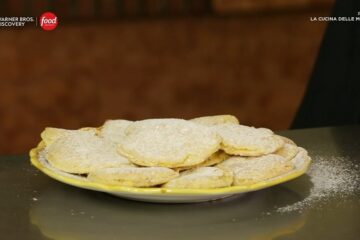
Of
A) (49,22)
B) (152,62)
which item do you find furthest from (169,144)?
(152,62)

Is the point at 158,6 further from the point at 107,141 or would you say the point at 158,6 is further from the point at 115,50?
the point at 107,141

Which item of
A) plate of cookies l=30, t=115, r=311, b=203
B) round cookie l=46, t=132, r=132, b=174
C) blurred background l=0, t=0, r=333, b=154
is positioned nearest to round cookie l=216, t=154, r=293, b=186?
plate of cookies l=30, t=115, r=311, b=203

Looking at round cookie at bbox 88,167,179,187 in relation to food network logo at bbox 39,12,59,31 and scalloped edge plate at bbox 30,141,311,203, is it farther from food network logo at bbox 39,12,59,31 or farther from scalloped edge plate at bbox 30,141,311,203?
food network logo at bbox 39,12,59,31

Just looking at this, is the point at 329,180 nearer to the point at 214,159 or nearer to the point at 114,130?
the point at 214,159

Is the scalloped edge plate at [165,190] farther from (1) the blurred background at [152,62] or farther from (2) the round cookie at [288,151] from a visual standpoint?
(1) the blurred background at [152,62]

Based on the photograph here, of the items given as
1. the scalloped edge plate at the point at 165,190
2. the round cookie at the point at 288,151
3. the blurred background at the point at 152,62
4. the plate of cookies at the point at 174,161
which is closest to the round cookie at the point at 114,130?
the plate of cookies at the point at 174,161

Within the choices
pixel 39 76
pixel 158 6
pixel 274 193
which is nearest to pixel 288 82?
pixel 158 6
